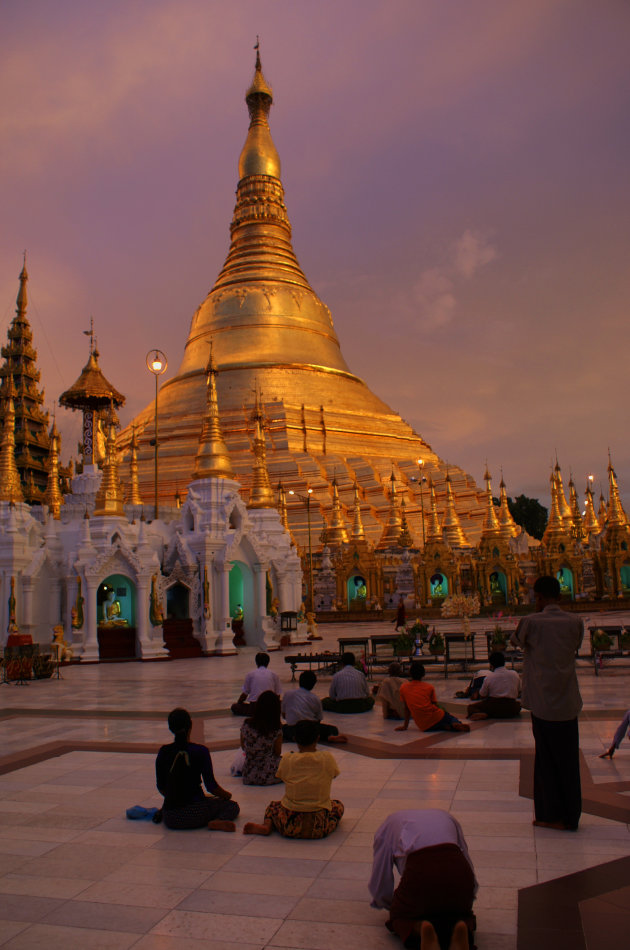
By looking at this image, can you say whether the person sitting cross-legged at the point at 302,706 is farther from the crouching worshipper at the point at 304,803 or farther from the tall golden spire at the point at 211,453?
the tall golden spire at the point at 211,453

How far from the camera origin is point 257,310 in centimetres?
5697

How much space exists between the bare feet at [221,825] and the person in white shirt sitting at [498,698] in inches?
214

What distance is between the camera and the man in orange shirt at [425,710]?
10.2 meters

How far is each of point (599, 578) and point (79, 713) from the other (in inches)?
1399

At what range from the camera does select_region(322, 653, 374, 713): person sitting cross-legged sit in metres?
12.0

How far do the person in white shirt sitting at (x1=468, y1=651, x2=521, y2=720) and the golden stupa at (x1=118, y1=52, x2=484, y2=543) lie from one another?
109 feet

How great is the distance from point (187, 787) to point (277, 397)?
47286 millimetres

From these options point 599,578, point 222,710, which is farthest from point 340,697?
point 599,578

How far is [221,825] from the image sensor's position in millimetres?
6352

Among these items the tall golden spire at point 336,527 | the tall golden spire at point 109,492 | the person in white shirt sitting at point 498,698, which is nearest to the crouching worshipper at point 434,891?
the person in white shirt sitting at point 498,698

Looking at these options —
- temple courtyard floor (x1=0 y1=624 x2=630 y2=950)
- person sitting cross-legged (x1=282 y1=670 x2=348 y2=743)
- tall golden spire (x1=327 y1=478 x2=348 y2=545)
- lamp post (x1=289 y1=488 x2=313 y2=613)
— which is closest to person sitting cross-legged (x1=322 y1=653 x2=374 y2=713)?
temple courtyard floor (x1=0 y1=624 x2=630 y2=950)

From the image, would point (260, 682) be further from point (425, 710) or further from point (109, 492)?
point (109, 492)


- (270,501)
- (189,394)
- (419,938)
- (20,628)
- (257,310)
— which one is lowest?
(419,938)

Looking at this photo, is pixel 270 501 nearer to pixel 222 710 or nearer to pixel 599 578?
pixel 222 710
